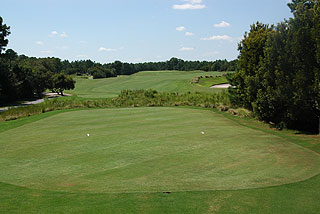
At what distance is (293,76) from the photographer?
→ 66.6 feet

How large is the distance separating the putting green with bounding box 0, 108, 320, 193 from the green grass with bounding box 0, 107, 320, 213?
37mm

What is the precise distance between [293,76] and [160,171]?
1257 centimetres

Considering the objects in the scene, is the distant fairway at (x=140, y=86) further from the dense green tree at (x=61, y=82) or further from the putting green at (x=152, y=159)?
the putting green at (x=152, y=159)

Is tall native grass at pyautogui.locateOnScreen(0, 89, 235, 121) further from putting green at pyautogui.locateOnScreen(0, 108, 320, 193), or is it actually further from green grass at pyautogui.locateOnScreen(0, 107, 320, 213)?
green grass at pyautogui.locateOnScreen(0, 107, 320, 213)

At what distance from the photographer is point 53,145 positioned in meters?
18.0

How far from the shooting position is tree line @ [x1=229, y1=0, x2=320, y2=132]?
762 inches

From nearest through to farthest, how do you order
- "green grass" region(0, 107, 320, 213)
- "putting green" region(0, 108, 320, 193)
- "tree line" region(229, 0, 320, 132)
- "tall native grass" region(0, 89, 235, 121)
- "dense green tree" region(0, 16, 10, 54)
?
"green grass" region(0, 107, 320, 213) < "putting green" region(0, 108, 320, 193) < "tree line" region(229, 0, 320, 132) < "tall native grass" region(0, 89, 235, 121) < "dense green tree" region(0, 16, 10, 54)

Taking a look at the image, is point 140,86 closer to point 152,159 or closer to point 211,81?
point 211,81

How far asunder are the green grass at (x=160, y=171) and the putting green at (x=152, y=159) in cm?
4

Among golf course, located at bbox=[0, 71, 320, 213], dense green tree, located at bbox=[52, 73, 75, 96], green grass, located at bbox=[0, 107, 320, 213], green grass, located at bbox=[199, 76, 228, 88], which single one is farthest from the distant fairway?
golf course, located at bbox=[0, 71, 320, 213]

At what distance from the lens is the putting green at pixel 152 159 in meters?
11.1

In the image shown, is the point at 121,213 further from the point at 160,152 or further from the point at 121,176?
the point at 160,152

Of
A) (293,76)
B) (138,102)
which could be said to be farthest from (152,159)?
(138,102)

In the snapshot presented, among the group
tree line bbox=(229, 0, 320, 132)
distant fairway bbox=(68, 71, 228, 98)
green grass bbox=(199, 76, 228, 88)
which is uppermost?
tree line bbox=(229, 0, 320, 132)
